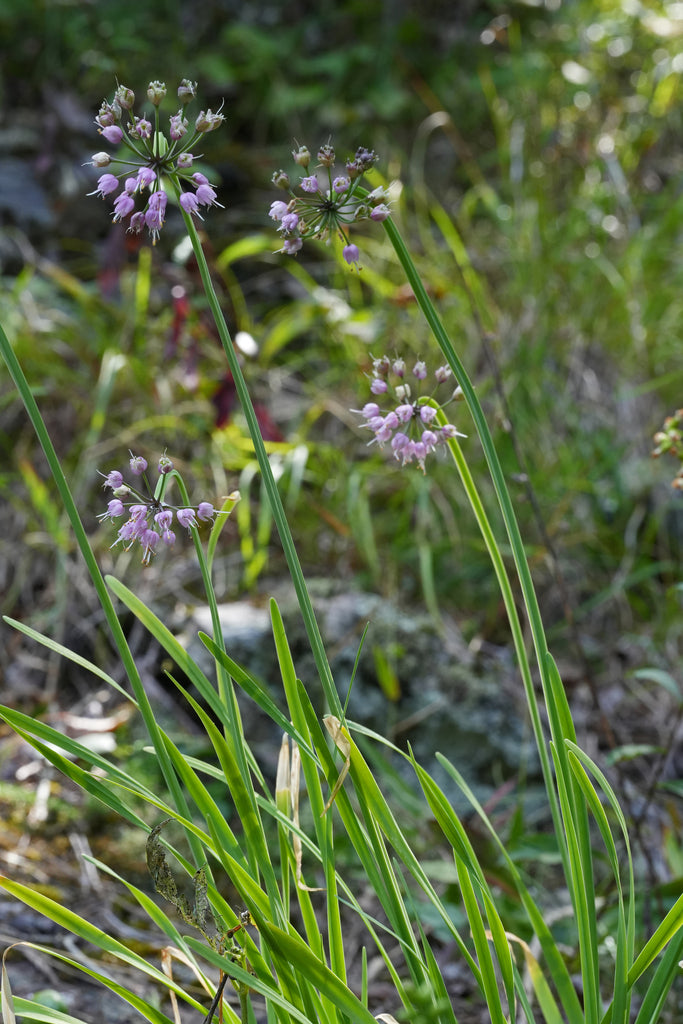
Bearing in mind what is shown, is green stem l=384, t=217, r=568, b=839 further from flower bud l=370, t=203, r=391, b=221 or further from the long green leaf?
the long green leaf

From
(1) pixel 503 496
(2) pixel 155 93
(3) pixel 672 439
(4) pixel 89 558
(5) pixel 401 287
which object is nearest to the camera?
(2) pixel 155 93

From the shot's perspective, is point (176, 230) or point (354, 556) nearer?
point (354, 556)

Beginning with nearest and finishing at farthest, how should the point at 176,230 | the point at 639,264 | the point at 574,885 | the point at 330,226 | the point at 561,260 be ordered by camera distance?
the point at 330,226
the point at 574,885
the point at 639,264
the point at 561,260
the point at 176,230

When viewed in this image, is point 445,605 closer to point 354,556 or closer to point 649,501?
point 354,556

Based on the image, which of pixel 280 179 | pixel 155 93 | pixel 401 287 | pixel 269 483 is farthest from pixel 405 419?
pixel 401 287

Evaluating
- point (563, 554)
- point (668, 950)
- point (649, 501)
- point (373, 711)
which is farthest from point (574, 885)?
point (649, 501)

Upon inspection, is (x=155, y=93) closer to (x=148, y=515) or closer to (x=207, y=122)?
(x=207, y=122)

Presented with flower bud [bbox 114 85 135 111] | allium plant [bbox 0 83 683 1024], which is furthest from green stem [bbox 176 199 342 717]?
flower bud [bbox 114 85 135 111]

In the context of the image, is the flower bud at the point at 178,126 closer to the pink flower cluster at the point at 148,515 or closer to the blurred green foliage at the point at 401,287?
the pink flower cluster at the point at 148,515

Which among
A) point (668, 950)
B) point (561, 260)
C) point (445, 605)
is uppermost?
point (561, 260)

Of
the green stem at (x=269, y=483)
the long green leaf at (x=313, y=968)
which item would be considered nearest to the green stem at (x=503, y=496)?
the green stem at (x=269, y=483)
